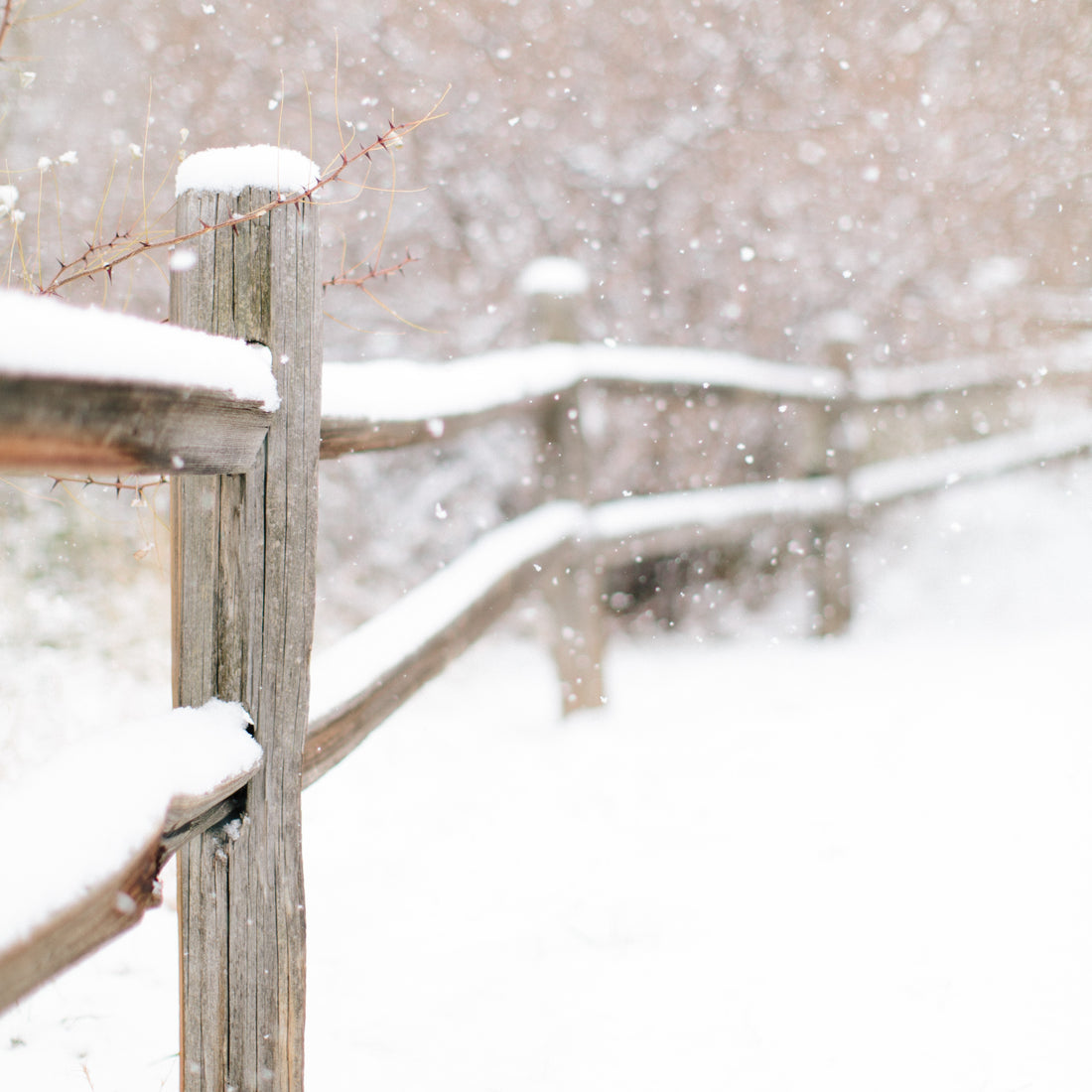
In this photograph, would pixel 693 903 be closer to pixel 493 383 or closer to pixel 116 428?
pixel 493 383

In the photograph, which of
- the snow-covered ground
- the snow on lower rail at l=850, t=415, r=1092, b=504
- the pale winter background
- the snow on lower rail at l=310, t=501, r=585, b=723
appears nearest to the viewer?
the snow on lower rail at l=310, t=501, r=585, b=723

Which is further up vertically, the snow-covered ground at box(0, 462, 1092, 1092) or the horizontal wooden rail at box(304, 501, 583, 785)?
the horizontal wooden rail at box(304, 501, 583, 785)

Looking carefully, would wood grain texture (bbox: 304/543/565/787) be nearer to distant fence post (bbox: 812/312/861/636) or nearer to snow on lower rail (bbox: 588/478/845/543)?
snow on lower rail (bbox: 588/478/845/543)

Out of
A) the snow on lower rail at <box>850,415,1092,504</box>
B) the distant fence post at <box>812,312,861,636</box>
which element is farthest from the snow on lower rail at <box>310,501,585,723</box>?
the snow on lower rail at <box>850,415,1092,504</box>

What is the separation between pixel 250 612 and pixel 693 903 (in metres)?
1.31

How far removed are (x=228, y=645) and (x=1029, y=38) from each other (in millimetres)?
6601

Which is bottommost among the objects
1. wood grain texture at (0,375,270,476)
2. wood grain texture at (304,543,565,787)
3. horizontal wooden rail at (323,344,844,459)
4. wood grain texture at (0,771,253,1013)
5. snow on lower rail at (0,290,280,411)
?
wood grain texture at (0,771,253,1013)

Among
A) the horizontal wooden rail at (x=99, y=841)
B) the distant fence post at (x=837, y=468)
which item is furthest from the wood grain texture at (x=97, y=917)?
the distant fence post at (x=837, y=468)

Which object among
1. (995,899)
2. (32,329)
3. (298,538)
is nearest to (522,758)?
(995,899)

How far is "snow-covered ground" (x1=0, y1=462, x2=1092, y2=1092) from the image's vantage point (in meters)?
1.46

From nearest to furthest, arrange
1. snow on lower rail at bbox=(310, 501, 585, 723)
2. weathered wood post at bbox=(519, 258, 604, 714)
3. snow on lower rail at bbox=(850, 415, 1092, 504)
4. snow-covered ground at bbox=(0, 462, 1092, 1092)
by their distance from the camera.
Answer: snow on lower rail at bbox=(310, 501, 585, 723)
snow-covered ground at bbox=(0, 462, 1092, 1092)
weathered wood post at bbox=(519, 258, 604, 714)
snow on lower rail at bbox=(850, 415, 1092, 504)

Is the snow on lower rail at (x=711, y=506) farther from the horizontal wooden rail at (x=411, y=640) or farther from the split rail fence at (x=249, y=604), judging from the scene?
the split rail fence at (x=249, y=604)

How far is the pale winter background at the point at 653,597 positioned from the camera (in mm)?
1573

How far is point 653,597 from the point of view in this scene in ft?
15.1
